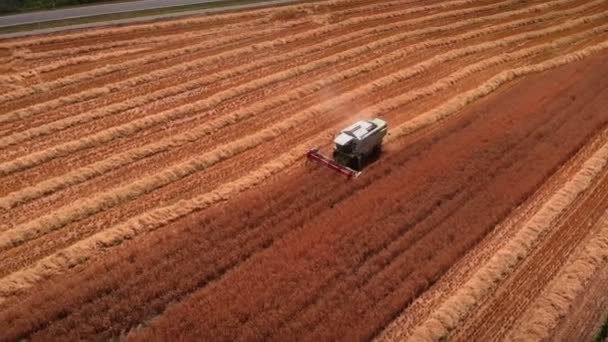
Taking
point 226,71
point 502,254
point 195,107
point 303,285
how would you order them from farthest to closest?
1. point 226,71
2. point 195,107
3. point 502,254
4. point 303,285

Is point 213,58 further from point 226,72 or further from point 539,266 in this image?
point 539,266

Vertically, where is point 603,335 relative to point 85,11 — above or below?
below

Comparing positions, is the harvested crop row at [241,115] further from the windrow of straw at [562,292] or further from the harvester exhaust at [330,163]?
the windrow of straw at [562,292]

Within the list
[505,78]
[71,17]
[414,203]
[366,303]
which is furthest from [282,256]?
[71,17]

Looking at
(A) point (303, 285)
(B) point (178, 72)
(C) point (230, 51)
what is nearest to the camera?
(A) point (303, 285)

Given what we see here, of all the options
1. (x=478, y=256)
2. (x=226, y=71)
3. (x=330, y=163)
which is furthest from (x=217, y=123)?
(x=478, y=256)

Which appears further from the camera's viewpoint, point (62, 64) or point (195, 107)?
point (62, 64)
